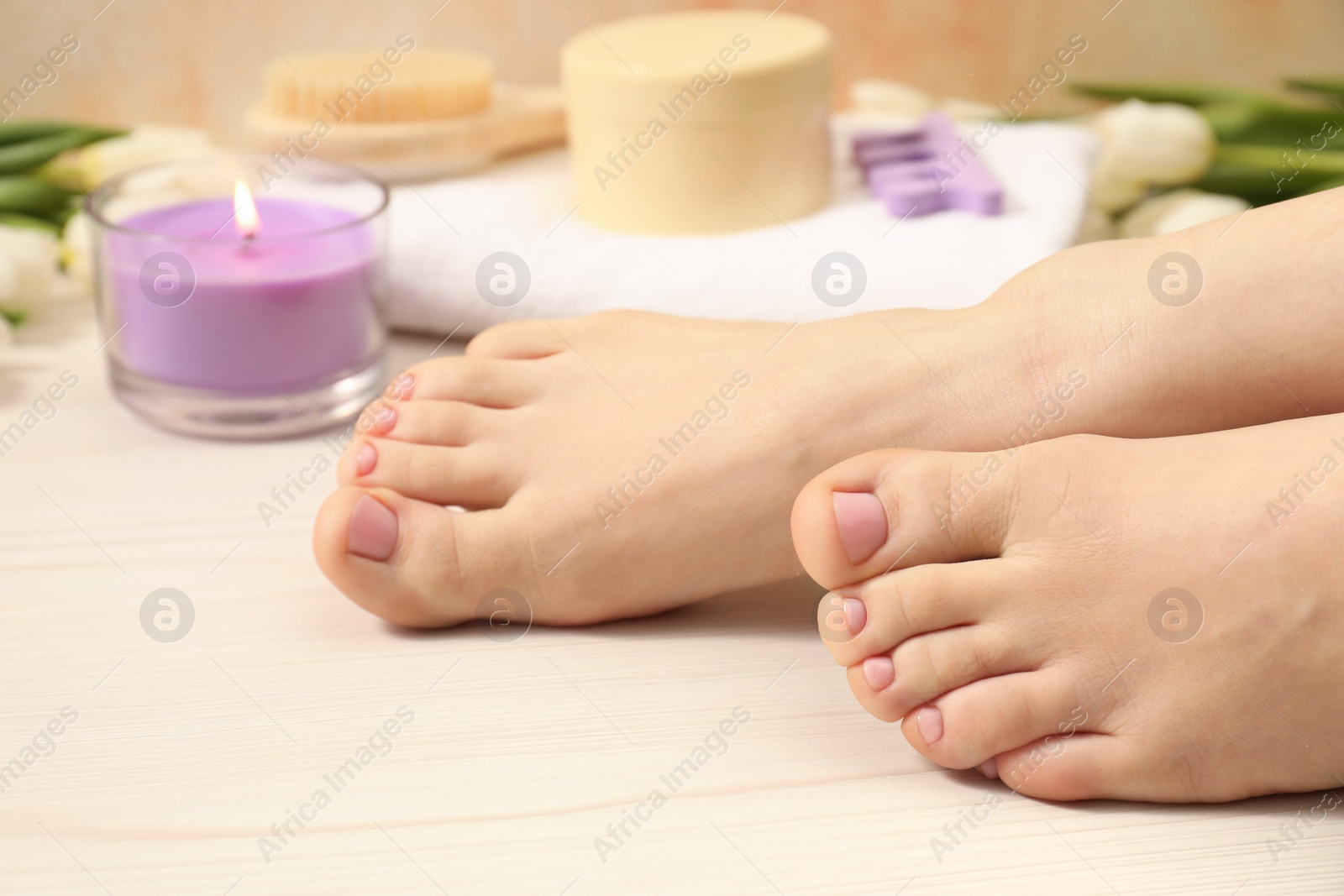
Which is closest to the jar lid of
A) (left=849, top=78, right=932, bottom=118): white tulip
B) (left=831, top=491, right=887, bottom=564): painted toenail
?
(left=849, top=78, right=932, bottom=118): white tulip

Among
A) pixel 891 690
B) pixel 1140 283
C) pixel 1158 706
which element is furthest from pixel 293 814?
pixel 1140 283

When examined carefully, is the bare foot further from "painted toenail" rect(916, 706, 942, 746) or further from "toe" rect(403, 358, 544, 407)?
"painted toenail" rect(916, 706, 942, 746)

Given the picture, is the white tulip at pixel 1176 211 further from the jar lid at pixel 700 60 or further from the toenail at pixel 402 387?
the toenail at pixel 402 387

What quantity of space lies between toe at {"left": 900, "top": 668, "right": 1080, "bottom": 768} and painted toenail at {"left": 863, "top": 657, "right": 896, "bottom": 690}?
3cm

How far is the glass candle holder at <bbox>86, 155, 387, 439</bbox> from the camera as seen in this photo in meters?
0.89

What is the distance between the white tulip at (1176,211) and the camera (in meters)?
1.15


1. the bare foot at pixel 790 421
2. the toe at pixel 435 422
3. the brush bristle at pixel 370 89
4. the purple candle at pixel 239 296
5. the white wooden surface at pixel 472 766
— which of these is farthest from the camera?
the brush bristle at pixel 370 89

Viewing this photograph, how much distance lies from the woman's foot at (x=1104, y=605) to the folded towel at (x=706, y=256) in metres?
0.42

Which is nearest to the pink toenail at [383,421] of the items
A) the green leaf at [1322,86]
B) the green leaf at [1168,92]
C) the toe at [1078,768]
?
the toe at [1078,768]

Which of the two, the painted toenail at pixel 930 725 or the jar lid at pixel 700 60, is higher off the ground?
the jar lid at pixel 700 60

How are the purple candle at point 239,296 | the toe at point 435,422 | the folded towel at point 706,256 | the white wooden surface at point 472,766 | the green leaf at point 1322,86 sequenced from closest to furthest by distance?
the white wooden surface at point 472,766, the toe at point 435,422, the purple candle at point 239,296, the folded towel at point 706,256, the green leaf at point 1322,86

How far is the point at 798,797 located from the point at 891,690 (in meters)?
0.07

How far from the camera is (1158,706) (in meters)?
0.58

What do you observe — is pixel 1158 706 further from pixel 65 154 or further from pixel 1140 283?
pixel 65 154
